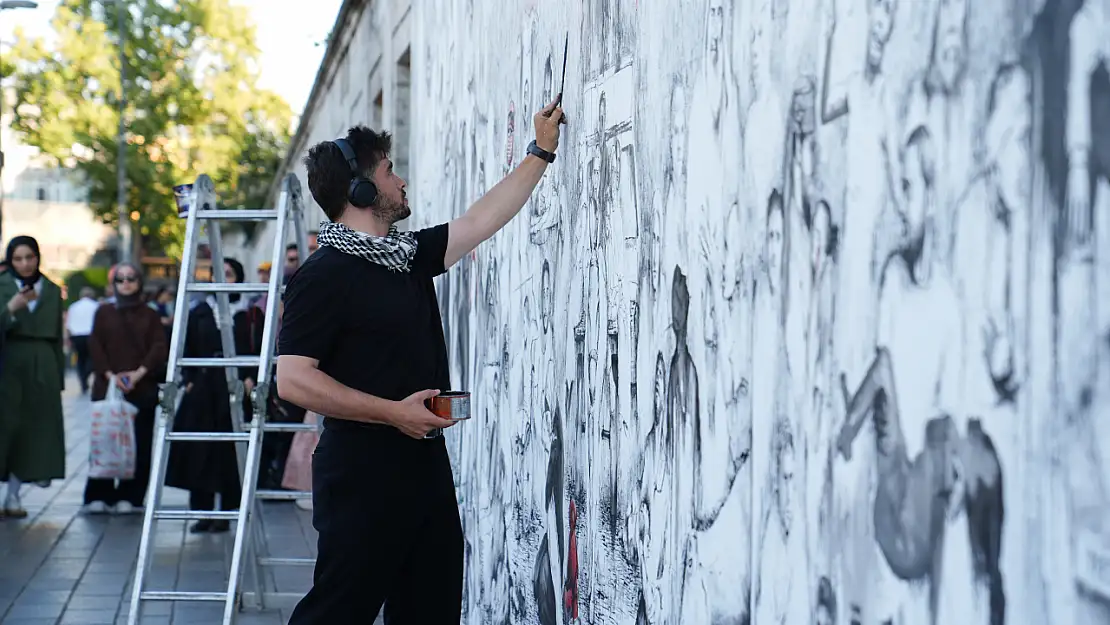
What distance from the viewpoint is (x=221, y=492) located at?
9.26m

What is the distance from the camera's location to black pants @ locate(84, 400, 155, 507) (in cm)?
1031

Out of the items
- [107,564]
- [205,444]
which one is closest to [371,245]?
[107,564]

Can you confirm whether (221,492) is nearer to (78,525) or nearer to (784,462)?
(78,525)

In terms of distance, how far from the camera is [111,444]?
9977 mm

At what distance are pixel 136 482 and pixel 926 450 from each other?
9513 millimetres

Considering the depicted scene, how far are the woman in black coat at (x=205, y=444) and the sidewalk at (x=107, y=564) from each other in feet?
0.91

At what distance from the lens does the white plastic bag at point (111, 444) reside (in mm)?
9961

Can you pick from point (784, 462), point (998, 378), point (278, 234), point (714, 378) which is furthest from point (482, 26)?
point (998, 378)

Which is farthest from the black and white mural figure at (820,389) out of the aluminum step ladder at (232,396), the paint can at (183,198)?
the paint can at (183,198)

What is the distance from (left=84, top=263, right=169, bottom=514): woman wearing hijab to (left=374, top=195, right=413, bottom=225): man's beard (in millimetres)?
6921

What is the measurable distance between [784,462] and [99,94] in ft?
146

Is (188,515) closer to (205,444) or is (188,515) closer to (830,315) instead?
(205,444)

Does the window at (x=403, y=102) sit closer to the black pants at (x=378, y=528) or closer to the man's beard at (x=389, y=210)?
the man's beard at (x=389, y=210)

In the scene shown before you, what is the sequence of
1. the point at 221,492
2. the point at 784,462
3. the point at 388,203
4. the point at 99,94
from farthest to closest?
1. the point at 99,94
2. the point at 221,492
3. the point at 388,203
4. the point at 784,462
